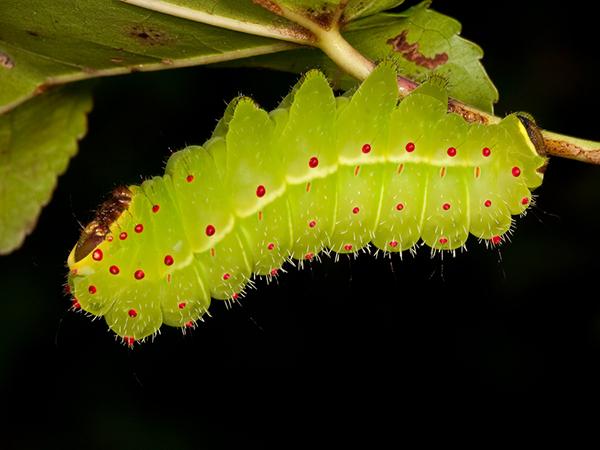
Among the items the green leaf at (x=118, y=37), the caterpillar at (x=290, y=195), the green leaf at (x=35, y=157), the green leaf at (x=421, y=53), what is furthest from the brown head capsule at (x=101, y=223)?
the green leaf at (x=35, y=157)

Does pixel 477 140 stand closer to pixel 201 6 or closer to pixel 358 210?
pixel 358 210

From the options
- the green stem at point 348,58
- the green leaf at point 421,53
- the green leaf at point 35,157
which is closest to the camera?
the green stem at point 348,58

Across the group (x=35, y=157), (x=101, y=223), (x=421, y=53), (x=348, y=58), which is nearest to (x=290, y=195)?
(x=348, y=58)

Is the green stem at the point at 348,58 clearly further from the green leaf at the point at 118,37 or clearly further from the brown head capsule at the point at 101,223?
the brown head capsule at the point at 101,223

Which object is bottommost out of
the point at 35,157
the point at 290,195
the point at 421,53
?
the point at 290,195

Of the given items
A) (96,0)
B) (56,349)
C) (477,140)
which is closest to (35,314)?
(56,349)

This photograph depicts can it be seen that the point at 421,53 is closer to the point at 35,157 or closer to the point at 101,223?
the point at 101,223
